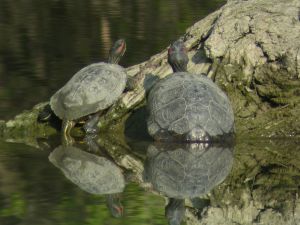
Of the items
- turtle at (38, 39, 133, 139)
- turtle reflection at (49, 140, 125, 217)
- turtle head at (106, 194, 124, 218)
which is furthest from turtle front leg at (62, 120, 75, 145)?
turtle head at (106, 194, 124, 218)

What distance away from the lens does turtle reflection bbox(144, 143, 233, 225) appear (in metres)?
8.35

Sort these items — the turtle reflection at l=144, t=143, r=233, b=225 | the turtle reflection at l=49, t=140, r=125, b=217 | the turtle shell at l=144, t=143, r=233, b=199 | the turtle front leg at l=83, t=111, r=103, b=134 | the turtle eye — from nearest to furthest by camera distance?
the turtle reflection at l=144, t=143, r=233, b=225, the turtle reflection at l=49, t=140, r=125, b=217, the turtle shell at l=144, t=143, r=233, b=199, the turtle front leg at l=83, t=111, r=103, b=134, the turtle eye

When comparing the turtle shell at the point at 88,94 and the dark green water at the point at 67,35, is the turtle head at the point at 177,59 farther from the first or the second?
the dark green water at the point at 67,35

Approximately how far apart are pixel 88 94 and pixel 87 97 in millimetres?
37

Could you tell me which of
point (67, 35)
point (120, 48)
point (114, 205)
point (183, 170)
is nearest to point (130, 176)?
point (183, 170)

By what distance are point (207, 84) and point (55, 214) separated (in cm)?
322

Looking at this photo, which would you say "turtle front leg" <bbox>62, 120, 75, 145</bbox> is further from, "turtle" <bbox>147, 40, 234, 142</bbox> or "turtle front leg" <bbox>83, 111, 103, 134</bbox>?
"turtle" <bbox>147, 40, 234, 142</bbox>

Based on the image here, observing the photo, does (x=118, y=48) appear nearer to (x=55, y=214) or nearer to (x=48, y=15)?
(x=55, y=214)

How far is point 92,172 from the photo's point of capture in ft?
30.8

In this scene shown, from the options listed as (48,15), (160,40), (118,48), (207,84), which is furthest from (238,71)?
(48,15)

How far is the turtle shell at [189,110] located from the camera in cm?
1029

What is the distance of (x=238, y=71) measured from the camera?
11.0 m

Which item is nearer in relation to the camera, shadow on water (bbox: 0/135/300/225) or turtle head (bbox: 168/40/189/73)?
shadow on water (bbox: 0/135/300/225)

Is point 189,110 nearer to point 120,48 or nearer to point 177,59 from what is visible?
point 177,59
